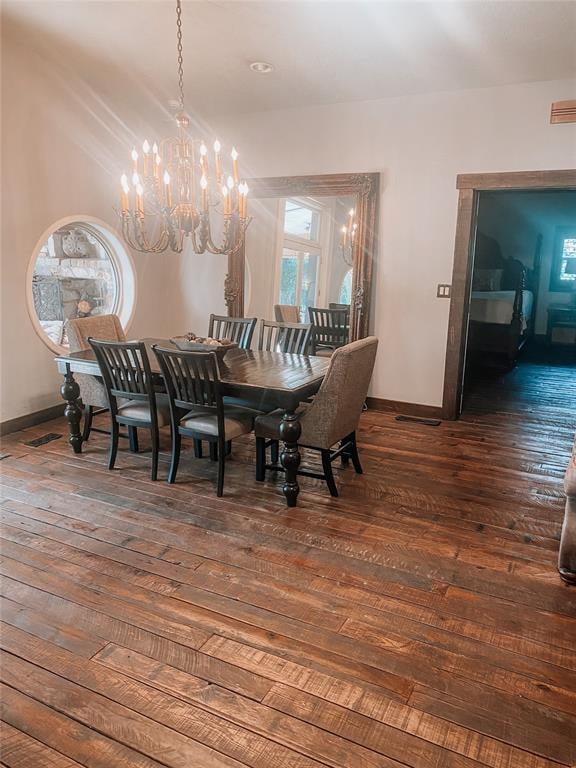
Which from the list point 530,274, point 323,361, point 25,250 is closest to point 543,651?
point 323,361

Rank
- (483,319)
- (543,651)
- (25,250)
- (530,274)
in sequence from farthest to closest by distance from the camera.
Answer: (530,274), (483,319), (25,250), (543,651)

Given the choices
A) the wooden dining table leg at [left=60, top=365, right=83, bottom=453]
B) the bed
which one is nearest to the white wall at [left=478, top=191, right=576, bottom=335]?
the bed

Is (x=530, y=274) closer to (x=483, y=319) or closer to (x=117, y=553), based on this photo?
(x=483, y=319)

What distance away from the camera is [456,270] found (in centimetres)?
469

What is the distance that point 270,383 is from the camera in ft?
9.99

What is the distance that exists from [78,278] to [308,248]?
7.79ft

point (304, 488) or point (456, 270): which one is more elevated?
point (456, 270)

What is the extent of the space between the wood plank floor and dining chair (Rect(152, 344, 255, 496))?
340mm

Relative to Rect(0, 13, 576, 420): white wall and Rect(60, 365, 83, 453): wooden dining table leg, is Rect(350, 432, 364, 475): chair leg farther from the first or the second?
Rect(60, 365, 83, 453): wooden dining table leg

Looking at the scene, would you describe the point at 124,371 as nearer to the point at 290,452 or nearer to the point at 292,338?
the point at 290,452

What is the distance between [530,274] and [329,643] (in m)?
9.20

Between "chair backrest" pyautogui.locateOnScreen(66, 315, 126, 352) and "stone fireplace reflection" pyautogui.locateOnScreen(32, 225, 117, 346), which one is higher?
"stone fireplace reflection" pyautogui.locateOnScreen(32, 225, 117, 346)

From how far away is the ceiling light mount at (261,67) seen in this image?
400 cm

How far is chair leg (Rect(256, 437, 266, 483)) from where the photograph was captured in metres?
3.39
